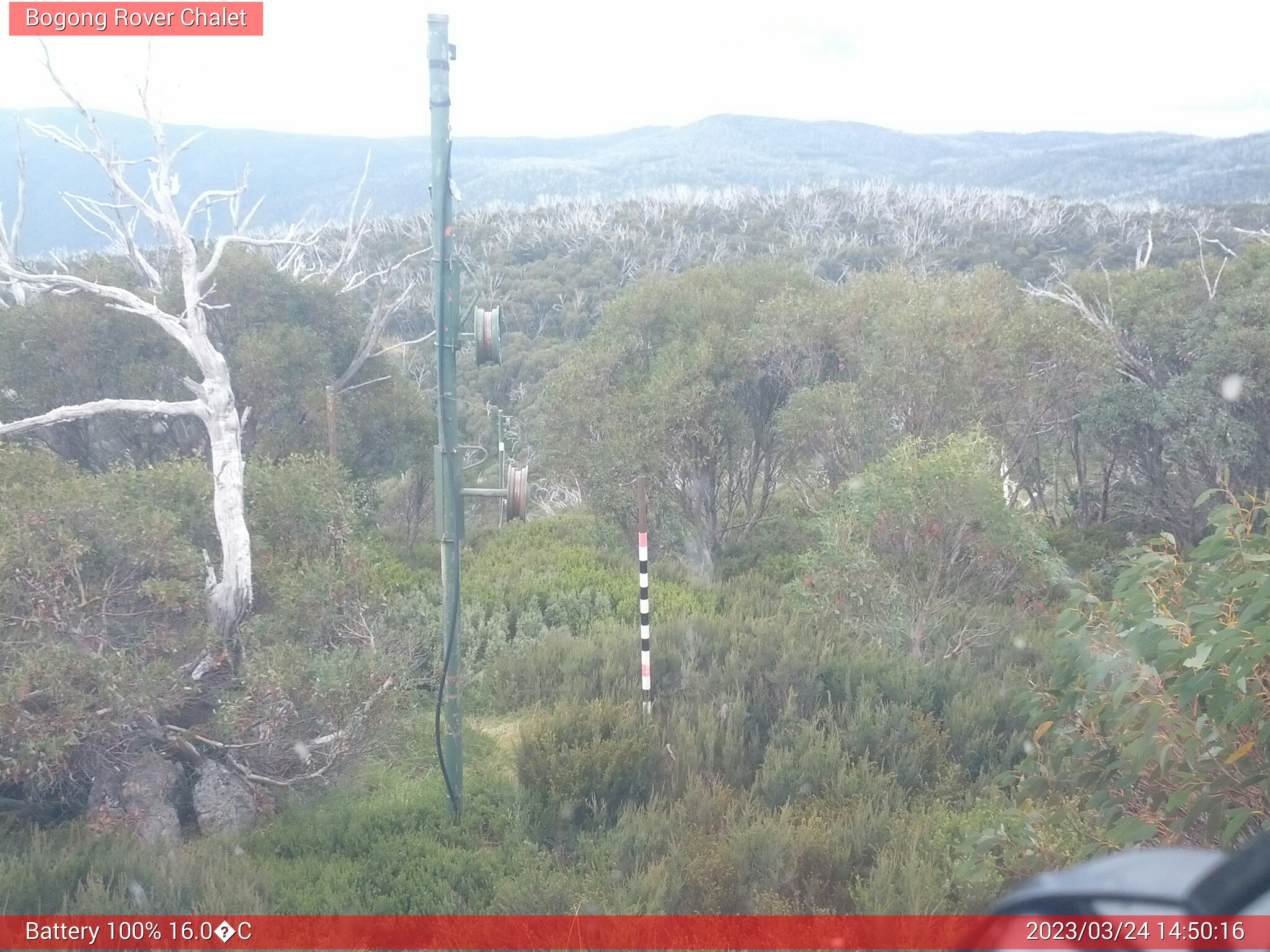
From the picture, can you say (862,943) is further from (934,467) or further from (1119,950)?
(934,467)

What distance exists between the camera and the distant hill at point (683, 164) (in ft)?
220

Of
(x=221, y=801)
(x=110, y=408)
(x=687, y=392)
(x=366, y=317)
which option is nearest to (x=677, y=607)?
(x=687, y=392)

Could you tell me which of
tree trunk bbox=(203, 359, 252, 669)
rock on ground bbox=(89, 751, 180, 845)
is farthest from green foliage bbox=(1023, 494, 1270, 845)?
tree trunk bbox=(203, 359, 252, 669)

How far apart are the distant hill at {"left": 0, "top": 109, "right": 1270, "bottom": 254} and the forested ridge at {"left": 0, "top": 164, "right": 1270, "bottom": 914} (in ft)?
147

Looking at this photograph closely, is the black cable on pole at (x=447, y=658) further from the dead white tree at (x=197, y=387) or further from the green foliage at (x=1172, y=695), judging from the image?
the green foliage at (x=1172, y=695)

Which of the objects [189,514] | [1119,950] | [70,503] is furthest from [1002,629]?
[1119,950]

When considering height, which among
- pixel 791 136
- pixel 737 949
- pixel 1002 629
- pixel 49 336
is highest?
pixel 791 136

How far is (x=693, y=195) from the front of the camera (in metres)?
68.4

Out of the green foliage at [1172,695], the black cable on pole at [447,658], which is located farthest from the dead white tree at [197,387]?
the green foliage at [1172,695]

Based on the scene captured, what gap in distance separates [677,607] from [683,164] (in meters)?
101

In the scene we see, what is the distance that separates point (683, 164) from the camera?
4154 inches

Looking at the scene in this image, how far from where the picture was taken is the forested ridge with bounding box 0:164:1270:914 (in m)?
4.35

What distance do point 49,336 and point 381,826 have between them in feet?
36.3

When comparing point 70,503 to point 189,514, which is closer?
point 70,503
